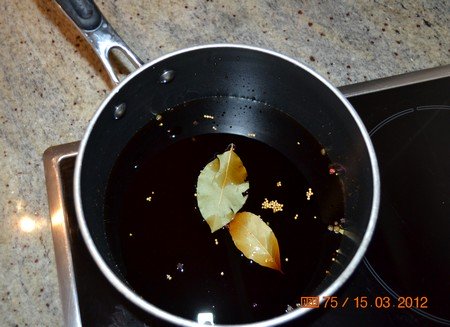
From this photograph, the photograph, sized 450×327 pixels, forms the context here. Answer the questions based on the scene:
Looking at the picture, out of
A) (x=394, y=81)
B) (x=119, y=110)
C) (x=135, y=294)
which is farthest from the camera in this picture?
(x=394, y=81)

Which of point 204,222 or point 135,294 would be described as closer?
point 135,294

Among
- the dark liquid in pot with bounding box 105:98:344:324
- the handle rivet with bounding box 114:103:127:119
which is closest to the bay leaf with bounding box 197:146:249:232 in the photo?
the dark liquid in pot with bounding box 105:98:344:324

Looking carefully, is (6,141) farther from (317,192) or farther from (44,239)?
(317,192)

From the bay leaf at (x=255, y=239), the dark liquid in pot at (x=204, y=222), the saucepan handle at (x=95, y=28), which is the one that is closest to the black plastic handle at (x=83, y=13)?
the saucepan handle at (x=95, y=28)

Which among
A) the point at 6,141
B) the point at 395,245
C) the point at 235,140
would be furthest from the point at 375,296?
the point at 6,141

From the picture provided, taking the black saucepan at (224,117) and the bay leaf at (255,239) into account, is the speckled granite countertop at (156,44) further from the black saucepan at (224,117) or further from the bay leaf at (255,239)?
the bay leaf at (255,239)

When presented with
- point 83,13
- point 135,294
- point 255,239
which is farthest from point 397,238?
point 83,13

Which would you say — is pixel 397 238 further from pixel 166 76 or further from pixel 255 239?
pixel 166 76
